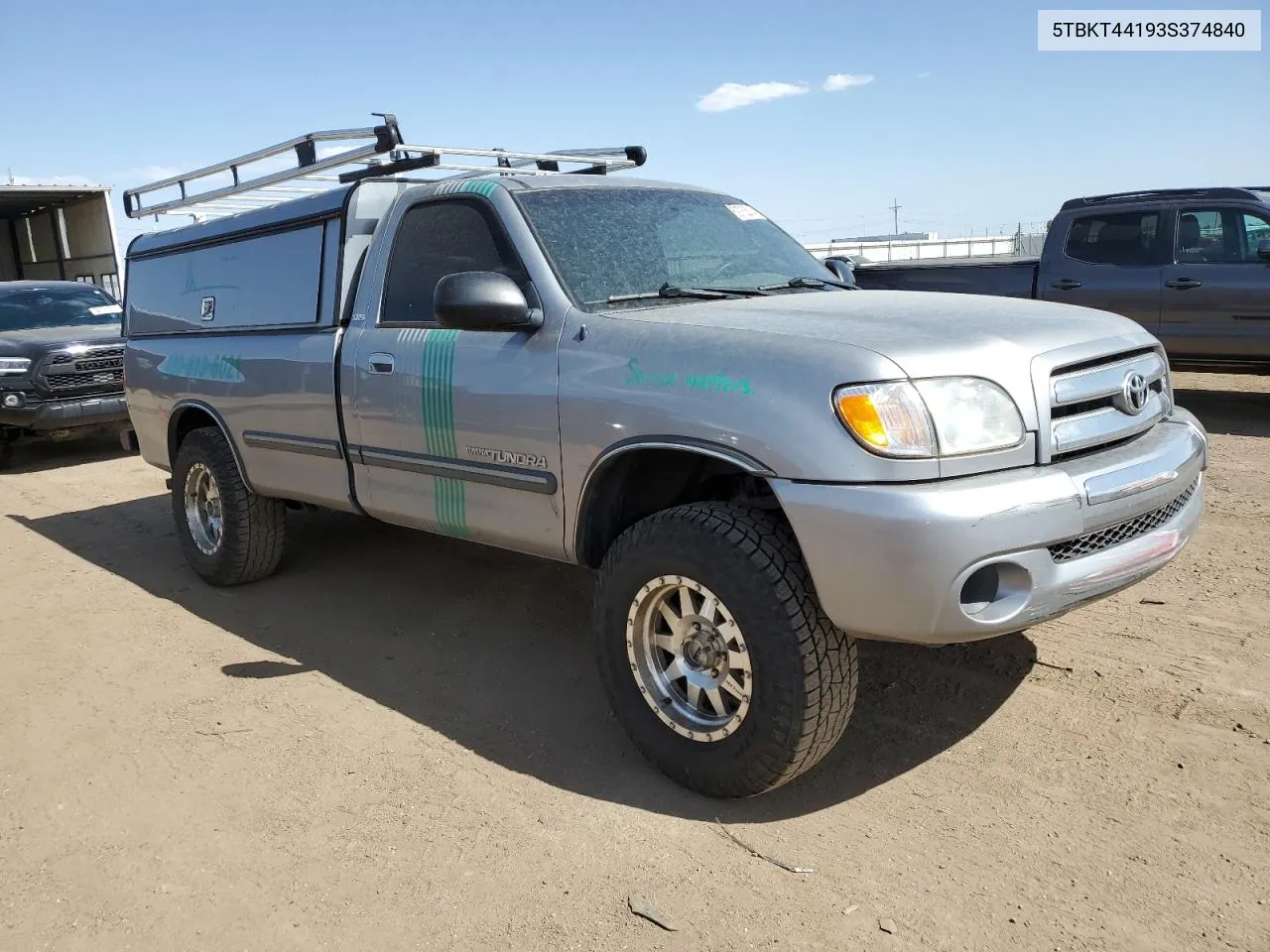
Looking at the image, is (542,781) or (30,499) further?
(30,499)

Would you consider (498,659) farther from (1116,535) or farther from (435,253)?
(1116,535)

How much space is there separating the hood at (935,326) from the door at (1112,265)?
5.95 meters

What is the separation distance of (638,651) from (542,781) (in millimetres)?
534

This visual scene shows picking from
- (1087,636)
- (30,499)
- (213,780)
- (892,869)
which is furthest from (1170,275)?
(30,499)

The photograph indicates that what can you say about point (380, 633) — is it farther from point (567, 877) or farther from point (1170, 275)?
point (1170, 275)

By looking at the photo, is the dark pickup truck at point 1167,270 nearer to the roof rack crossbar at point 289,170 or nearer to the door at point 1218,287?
the door at point 1218,287

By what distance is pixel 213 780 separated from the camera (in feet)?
11.5

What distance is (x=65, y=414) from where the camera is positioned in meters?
9.91

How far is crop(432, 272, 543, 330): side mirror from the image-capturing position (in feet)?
11.5

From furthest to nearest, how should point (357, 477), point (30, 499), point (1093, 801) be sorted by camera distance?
point (30, 499) → point (357, 477) → point (1093, 801)

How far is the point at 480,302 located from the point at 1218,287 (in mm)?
7341

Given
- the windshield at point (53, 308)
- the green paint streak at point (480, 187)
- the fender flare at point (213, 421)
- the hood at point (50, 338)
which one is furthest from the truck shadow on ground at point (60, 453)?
the green paint streak at point (480, 187)

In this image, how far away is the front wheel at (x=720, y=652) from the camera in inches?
115

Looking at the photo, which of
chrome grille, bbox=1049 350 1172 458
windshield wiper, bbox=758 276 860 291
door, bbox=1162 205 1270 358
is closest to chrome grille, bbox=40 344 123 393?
windshield wiper, bbox=758 276 860 291
